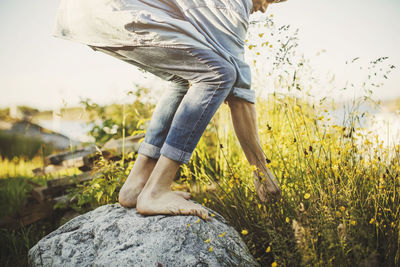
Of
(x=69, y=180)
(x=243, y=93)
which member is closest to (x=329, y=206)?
(x=243, y=93)

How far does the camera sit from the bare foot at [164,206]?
54.2 inches

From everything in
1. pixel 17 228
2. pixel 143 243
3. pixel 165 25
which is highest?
pixel 165 25

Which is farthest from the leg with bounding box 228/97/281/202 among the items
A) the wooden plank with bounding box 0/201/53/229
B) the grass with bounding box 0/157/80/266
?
the wooden plank with bounding box 0/201/53/229

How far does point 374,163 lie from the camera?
1.44m

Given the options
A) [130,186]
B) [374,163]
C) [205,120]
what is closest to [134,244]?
[130,186]

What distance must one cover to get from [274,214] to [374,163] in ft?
1.97

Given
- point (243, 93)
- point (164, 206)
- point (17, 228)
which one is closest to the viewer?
point (164, 206)

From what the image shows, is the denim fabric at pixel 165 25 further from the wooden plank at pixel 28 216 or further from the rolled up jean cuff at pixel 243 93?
the wooden plank at pixel 28 216

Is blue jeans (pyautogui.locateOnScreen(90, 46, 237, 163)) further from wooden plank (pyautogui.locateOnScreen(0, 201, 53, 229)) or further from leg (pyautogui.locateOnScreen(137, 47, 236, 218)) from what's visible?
wooden plank (pyautogui.locateOnScreen(0, 201, 53, 229))

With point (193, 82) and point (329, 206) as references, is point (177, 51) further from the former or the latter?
point (329, 206)

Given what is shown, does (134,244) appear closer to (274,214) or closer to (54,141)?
(274,214)

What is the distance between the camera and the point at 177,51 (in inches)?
51.2

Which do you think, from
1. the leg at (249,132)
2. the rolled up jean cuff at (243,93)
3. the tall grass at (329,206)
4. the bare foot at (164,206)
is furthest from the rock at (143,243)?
the rolled up jean cuff at (243,93)

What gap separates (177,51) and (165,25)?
5.1 inches
